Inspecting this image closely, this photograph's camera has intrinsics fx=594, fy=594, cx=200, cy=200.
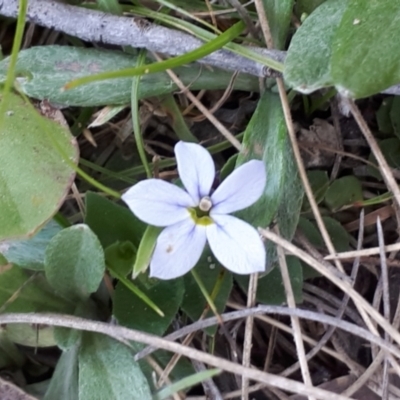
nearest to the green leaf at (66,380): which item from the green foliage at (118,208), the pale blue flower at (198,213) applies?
the green foliage at (118,208)

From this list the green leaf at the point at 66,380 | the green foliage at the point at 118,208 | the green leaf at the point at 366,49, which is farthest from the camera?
the green leaf at the point at 66,380

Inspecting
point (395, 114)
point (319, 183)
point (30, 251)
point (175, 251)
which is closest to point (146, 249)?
point (175, 251)

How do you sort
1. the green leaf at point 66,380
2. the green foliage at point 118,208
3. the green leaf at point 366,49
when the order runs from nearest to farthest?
the green leaf at point 366,49, the green foliage at point 118,208, the green leaf at point 66,380

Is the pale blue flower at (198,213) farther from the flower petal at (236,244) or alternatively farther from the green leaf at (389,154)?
the green leaf at (389,154)

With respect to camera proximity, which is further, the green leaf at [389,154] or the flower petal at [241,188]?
the green leaf at [389,154]

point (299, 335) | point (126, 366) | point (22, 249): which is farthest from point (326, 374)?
point (22, 249)

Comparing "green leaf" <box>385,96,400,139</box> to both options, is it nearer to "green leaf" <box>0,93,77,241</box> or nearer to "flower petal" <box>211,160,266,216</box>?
"flower petal" <box>211,160,266,216</box>

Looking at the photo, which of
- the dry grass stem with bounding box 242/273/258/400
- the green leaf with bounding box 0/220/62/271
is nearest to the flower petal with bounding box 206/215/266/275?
the dry grass stem with bounding box 242/273/258/400

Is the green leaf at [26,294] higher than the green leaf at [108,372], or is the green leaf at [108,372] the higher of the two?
the green leaf at [26,294]
